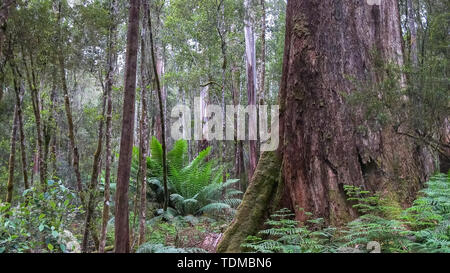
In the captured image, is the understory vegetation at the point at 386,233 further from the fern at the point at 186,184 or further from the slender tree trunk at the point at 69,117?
the fern at the point at 186,184

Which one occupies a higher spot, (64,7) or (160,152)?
(64,7)

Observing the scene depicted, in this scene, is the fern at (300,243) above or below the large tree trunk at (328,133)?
below

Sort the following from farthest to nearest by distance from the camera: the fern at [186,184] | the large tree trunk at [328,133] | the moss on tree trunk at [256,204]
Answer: the fern at [186,184] < the moss on tree trunk at [256,204] < the large tree trunk at [328,133]

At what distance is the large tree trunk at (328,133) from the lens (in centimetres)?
363

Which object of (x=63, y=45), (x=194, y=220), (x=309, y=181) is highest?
(x=63, y=45)

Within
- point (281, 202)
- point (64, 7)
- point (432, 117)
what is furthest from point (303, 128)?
point (64, 7)

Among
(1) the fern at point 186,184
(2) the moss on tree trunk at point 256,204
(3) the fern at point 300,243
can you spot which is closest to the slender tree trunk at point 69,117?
(1) the fern at point 186,184

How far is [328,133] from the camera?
3799 millimetres

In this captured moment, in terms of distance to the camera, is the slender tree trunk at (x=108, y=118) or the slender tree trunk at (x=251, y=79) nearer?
the slender tree trunk at (x=108, y=118)

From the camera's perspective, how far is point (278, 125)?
4.41m

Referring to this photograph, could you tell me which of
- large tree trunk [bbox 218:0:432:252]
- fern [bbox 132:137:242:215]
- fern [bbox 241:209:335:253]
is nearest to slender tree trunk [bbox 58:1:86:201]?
fern [bbox 132:137:242:215]

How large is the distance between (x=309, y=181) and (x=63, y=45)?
19.6ft

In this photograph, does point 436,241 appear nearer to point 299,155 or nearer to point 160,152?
point 299,155

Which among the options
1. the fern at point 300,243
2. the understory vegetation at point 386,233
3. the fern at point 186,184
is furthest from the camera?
the fern at point 186,184
